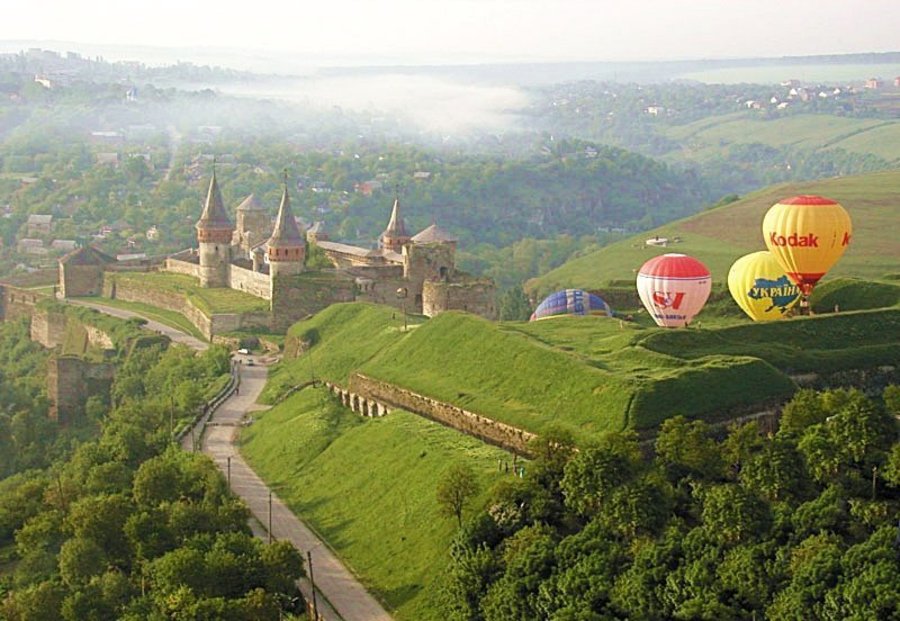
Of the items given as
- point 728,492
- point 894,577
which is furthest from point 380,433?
point 894,577

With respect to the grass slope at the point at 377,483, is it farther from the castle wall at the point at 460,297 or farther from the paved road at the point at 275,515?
the castle wall at the point at 460,297

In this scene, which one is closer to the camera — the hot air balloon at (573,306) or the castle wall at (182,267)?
the hot air balloon at (573,306)

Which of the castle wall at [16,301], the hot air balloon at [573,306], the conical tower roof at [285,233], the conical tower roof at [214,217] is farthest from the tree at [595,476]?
the castle wall at [16,301]

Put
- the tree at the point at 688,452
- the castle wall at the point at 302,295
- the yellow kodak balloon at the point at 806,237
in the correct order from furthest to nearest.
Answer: the castle wall at the point at 302,295 < the yellow kodak balloon at the point at 806,237 < the tree at the point at 688,452

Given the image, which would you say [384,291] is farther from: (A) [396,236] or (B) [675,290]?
(B) [675,290]

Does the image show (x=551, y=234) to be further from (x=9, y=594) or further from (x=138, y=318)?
(x=9, y=594)

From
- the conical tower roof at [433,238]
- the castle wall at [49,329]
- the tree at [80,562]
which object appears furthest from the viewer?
the castle wall at [49,329]

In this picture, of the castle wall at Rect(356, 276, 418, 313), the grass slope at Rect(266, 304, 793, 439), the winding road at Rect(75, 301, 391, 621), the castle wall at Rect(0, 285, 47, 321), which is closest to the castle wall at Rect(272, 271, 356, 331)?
the castle wall at Rect(356, 276, 418, 313)
